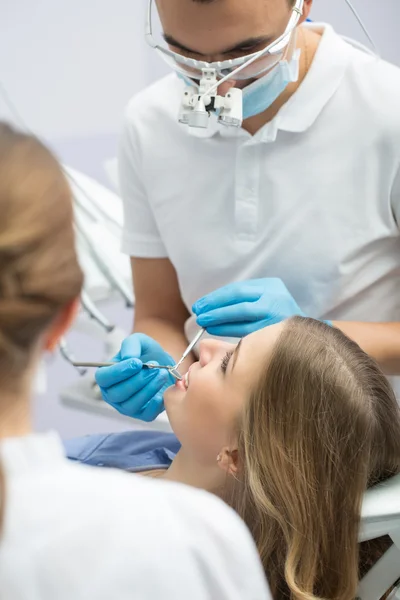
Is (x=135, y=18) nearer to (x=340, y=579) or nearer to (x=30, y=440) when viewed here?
(x=340, y=579)

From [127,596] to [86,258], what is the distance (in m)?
1.44

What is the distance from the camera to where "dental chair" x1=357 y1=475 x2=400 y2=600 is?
3.94 ft

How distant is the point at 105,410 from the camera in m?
1.94

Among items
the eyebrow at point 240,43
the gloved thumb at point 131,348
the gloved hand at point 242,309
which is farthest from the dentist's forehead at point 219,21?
the gloved thumb at point 131,348

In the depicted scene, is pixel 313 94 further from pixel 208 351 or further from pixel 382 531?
pixel 382 531

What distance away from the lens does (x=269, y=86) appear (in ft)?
4.66

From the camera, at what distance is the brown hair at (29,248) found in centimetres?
66

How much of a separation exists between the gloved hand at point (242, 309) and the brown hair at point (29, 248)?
0.71 m

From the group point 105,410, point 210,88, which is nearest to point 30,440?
point 210,88

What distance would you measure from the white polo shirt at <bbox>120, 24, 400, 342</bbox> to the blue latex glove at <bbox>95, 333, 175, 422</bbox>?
214 mm

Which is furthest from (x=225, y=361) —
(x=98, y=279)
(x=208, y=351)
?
(x=98, y=279)

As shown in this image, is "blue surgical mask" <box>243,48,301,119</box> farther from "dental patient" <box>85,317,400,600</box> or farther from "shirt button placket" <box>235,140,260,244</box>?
"dental patient" <box>85,317,400,600</box>

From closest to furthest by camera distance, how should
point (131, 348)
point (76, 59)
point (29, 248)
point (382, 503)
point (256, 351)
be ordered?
point (29, 248) → point (382, 503) → point (256, 351) → point (131, 348) → point (76, 59)

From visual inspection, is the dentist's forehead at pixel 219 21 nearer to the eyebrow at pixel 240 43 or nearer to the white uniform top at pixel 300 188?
the eyebrow at pixel 240 43
